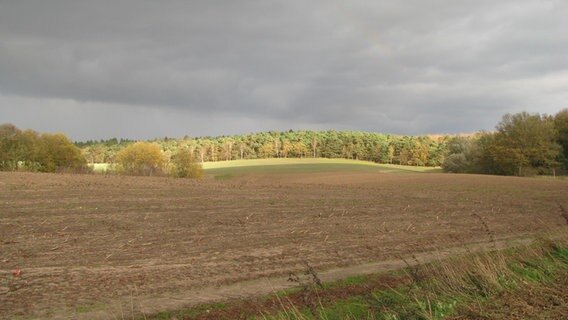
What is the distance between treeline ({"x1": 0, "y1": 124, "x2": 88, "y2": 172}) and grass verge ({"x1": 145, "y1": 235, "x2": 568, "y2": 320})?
83422 millimetres

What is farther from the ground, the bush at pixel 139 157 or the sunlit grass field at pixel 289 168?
the bush at pixel 139 157

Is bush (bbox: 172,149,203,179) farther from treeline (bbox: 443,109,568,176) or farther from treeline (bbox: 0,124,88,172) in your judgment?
treeline (bbox: 443,109,568,176)

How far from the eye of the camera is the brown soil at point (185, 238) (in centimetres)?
1279

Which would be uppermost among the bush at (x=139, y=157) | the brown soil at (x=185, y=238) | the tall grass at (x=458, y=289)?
the bush at (x=139, y=157)

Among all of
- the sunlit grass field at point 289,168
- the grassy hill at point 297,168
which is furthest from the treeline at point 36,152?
the grassy hill at point 297,168

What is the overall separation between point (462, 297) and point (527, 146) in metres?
105

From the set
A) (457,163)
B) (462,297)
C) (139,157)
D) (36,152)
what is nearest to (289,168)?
(139,157)

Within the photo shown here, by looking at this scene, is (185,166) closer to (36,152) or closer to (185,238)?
(36,152)

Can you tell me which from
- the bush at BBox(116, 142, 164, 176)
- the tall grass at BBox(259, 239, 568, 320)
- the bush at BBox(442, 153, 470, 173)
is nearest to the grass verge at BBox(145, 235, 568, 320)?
the tall grass at BBox(259, 239, 568, 320)

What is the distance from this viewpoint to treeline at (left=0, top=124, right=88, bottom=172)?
92.6m

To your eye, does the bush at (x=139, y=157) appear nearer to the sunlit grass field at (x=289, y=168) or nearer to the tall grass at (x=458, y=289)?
the sunlit grass field at (x=289, y=168)

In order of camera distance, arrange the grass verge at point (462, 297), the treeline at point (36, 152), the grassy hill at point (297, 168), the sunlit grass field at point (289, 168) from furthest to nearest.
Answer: the grassy hill at point (297, 168) < the sunlit grass field at point (289, 168) < the treeline at point (36, 152) < the grass verge at point (462, 297)

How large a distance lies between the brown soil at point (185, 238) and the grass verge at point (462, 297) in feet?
7.28

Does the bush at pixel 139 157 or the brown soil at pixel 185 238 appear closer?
the brown soil at pixel 185 238
